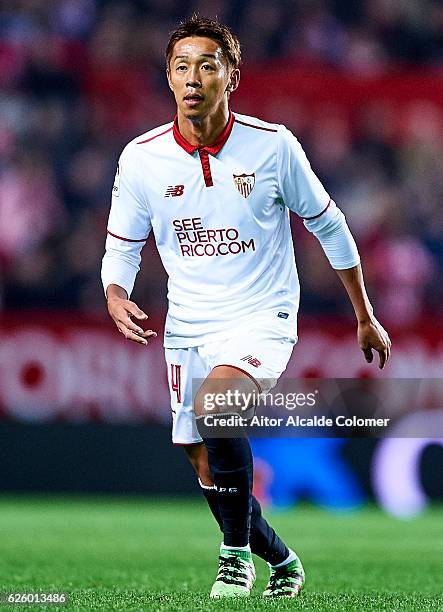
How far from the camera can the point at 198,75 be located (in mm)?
5098

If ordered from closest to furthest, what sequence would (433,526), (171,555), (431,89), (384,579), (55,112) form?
(384,579)
(171,555)
(433,526)
(55,112)
(431,89)

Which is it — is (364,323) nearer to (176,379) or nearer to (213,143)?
(176,379)

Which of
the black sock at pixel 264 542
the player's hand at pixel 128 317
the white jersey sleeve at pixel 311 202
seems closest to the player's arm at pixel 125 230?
the player's hand at pixel 128 317

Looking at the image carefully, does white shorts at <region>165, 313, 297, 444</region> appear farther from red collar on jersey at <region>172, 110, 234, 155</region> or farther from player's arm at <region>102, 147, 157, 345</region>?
red collar on jersey at <region>172, 110, 234, 155</region>

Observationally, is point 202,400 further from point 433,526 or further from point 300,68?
point 300,68

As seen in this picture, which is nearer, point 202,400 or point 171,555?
point 202,400

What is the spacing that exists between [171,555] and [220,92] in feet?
10.2

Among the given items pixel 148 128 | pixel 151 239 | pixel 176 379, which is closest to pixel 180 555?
pixel 176 379

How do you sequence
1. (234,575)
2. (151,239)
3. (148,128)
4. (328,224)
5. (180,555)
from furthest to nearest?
(148,128)
(151,239)
(180,555)
(328,224)
(234,575)

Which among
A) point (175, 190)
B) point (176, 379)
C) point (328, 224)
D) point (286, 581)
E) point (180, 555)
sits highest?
point (175, 190)

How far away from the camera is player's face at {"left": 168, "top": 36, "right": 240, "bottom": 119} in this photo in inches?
201

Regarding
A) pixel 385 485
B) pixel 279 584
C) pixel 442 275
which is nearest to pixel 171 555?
pixel 279 584

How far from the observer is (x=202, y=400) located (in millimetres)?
4914

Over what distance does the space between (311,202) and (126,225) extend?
788 millimetres
